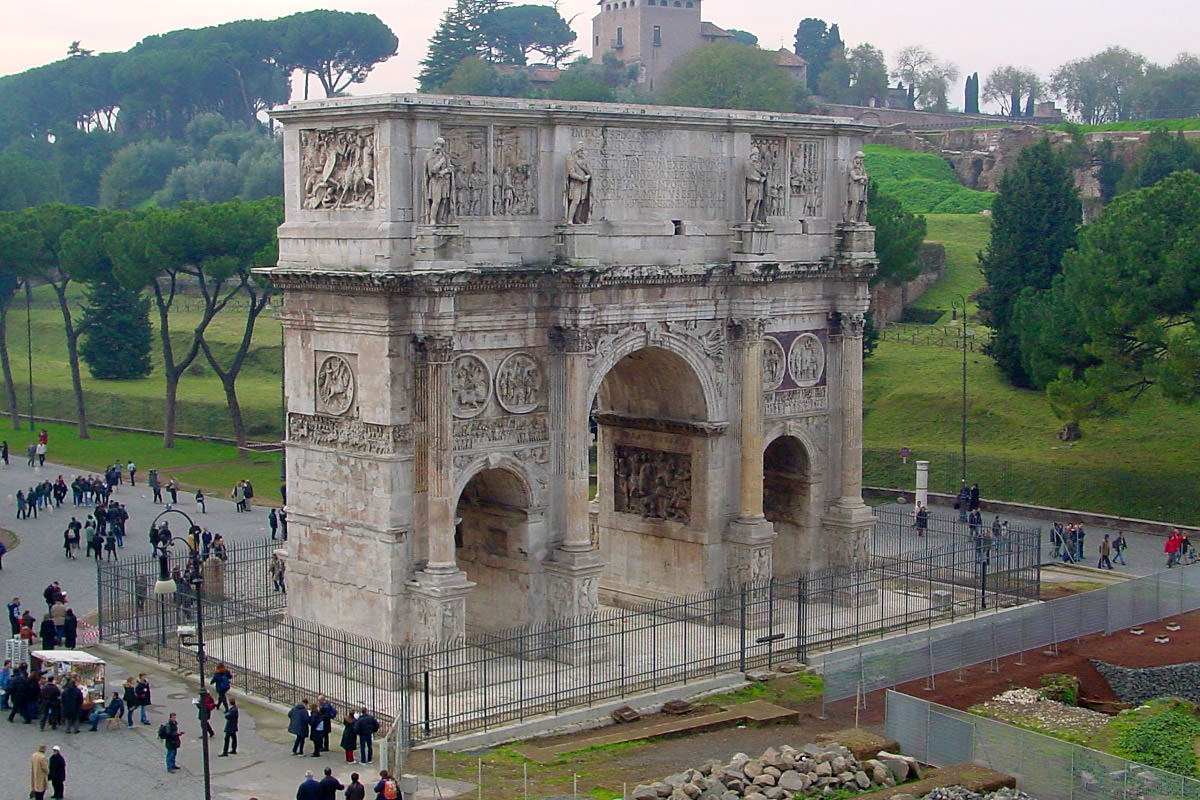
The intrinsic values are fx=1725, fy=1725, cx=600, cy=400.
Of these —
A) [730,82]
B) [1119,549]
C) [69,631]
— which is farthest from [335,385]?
[730,82]

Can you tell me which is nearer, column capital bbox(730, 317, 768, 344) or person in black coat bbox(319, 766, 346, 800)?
person in black coat bbox(319, 766, 346, 800)

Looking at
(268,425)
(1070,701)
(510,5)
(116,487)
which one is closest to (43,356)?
(268,425)

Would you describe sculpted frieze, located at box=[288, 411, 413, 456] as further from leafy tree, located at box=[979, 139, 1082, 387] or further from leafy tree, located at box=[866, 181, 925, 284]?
leafy tree, located at box=[979, 139, 1082, 387]

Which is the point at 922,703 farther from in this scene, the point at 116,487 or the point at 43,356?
the point at 43,356

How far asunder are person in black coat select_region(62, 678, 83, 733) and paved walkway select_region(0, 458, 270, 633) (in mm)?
8858

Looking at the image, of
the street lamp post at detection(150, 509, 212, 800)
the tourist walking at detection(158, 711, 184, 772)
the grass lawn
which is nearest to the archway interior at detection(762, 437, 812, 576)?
the street lamp post at detection(150, 509, 212, 800)

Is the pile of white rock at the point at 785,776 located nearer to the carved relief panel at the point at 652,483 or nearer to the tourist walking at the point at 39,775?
the tourist walking at the point at 39,775

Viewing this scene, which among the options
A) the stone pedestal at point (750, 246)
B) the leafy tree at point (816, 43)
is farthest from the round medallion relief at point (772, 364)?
the leafy tree at point (816, 43)

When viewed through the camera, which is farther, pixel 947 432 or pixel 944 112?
pixel 944 112

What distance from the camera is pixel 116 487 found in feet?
Result: 181

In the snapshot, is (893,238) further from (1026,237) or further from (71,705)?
(71,705)

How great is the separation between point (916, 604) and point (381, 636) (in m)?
14.0

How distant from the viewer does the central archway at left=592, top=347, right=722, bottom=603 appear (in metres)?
38.1

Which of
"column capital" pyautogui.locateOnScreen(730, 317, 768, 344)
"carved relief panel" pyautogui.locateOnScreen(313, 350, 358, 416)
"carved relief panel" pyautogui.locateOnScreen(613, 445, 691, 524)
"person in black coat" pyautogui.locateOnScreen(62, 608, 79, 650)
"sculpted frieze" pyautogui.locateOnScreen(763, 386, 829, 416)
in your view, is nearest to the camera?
"carved relief panel" pyautogui.locateOnScreen(313, 350, 358, 416)
